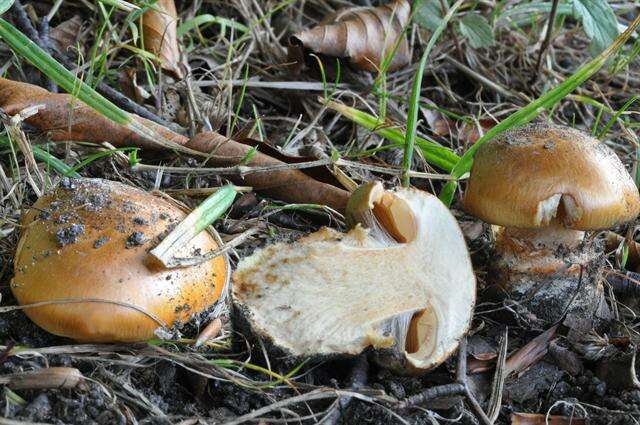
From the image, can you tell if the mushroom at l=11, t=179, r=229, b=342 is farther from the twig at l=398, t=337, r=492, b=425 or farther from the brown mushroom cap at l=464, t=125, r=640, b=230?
the brown mushroom cap at l=464, t=125, r=640, b=230

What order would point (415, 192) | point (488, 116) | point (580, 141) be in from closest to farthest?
point (580, 141)
point (415, 192)
point (488, 116)

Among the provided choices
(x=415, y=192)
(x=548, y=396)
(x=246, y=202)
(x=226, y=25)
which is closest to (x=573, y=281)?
(x=548, y=396)

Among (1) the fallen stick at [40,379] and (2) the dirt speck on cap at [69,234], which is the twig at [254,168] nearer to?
(2) the dirt speck on cap at [69,234]

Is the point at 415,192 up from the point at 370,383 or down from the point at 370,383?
up

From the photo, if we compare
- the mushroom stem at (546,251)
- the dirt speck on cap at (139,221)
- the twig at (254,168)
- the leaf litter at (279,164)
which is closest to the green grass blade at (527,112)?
the twig at (254,168)

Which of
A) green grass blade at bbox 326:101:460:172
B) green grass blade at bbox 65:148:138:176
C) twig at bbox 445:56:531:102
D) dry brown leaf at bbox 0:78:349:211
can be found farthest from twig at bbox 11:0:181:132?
twig at bbox 445:56:531:102

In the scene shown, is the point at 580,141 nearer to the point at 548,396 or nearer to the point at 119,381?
the point at 548,396
